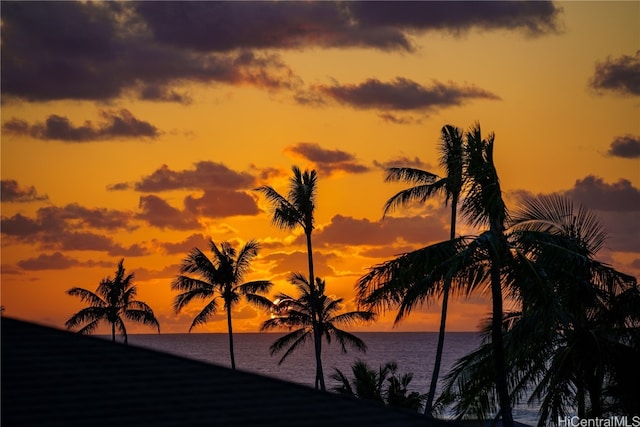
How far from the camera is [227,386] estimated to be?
12898 mm

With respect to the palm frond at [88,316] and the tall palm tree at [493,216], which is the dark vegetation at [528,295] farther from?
the palm frond at [88,316]

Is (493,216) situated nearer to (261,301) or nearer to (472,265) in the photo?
(472,265)

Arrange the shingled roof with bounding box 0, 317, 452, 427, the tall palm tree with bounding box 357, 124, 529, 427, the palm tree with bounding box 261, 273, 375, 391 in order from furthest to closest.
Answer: the palm tree with bounding box 261, 273, 375, 391
the tall palm tree with bounding box 357, 124, 529, 427
the shingled roof with bounding box 0, 317, 452, 427

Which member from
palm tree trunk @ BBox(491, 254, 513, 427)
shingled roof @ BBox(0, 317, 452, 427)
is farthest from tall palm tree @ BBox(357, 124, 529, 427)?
shingled roof @ BBox(0, 317, 452, 427)

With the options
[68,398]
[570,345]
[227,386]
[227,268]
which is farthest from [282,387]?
[227,268]

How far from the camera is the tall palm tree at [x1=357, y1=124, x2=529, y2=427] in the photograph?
71.2ft

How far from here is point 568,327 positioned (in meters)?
22.2

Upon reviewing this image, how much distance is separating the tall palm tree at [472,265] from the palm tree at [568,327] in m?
0.62

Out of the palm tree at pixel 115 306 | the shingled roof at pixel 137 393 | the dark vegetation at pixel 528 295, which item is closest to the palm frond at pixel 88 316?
the palm tree at pixel 115 306

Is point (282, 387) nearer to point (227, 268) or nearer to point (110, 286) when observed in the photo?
point (227, 268)

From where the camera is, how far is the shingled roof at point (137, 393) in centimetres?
1175

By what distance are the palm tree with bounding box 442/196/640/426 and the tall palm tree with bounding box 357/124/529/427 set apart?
0.62m

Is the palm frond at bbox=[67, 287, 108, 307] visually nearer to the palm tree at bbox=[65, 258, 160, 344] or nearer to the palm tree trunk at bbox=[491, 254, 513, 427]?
the palm tree at bbox=[65, 258, 160, 344]

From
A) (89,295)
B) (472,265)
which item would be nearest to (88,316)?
(89,295)
